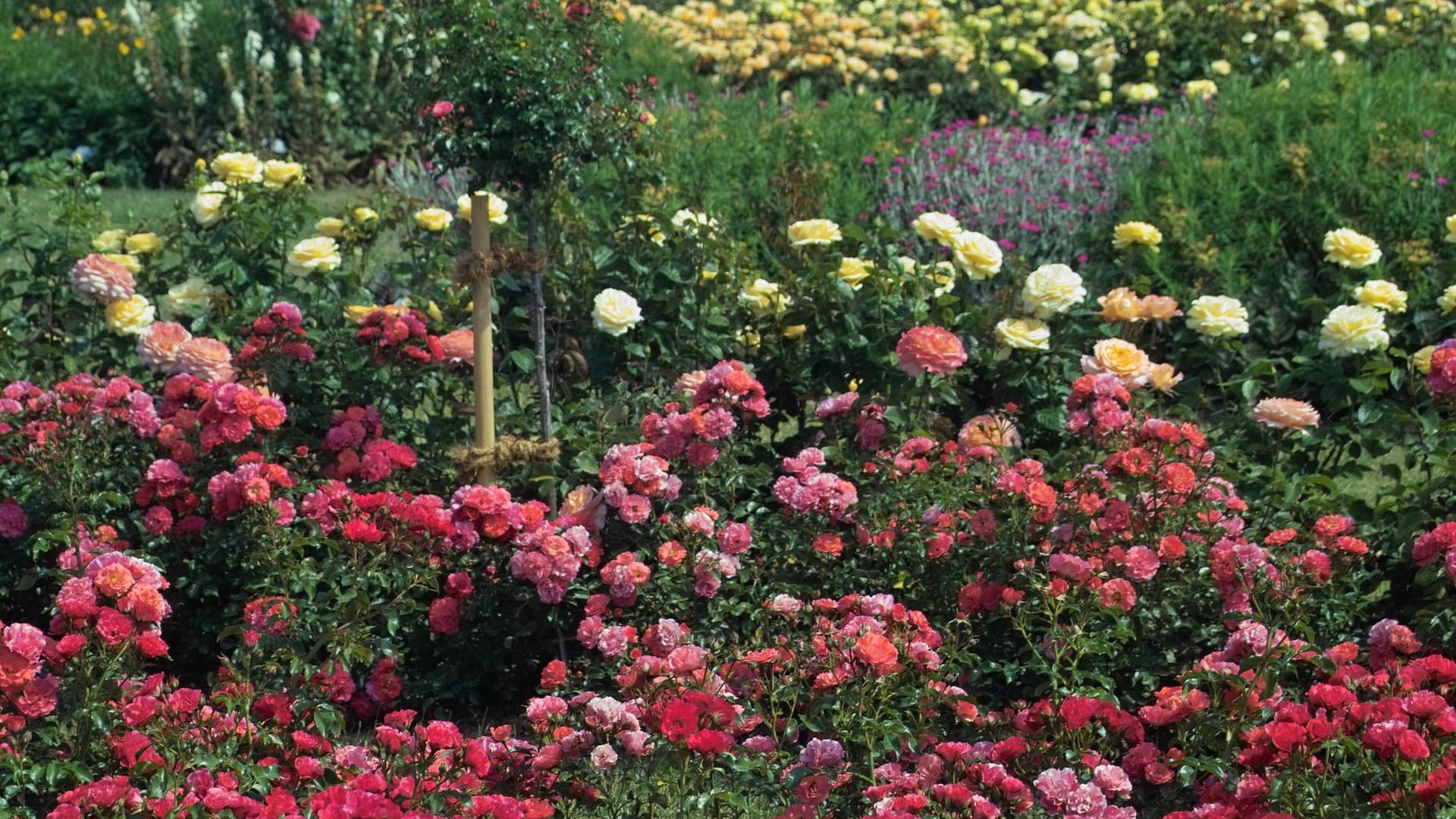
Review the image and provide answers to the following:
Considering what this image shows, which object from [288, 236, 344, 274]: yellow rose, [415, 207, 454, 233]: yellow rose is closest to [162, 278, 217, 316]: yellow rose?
[288, 236, 344, 274]: yellow rose

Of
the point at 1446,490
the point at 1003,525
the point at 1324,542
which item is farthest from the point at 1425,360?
the point at 1003,525

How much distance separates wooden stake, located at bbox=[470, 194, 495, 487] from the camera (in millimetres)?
3898

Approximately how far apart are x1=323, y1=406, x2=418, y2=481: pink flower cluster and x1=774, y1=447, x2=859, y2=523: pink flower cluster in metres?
0.88

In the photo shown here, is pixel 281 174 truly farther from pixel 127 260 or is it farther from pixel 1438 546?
pixel 1438 546

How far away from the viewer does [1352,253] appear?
178 inches

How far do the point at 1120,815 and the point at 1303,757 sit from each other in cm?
30

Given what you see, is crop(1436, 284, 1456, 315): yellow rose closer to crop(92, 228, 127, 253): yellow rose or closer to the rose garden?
the rose garden

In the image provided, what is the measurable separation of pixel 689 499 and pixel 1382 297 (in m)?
1.84

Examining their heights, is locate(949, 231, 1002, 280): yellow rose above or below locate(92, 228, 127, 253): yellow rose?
above

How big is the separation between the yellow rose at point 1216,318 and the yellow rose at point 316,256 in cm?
222

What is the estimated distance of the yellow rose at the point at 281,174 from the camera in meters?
4.59

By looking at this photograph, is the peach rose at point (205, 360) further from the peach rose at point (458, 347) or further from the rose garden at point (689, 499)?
the peach rose at point (458, 347)

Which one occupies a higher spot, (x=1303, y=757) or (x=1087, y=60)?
(x=1303, y=757)

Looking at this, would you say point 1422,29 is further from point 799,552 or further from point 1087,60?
point 799,552
